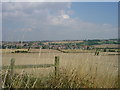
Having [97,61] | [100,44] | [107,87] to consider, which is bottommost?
[107,87]

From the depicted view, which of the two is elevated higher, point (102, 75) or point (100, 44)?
point (100, 44)

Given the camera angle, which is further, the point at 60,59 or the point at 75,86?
the point at 60,59

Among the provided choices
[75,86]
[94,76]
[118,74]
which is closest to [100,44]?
[118,74]

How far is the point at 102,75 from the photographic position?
4.94 meters

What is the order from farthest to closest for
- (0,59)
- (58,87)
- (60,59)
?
(60,59) → (0,59) → (58,87)

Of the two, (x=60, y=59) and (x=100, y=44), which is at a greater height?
(x=100, y=44)

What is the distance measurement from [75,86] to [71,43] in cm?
212

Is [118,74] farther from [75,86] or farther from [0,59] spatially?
[0,59]

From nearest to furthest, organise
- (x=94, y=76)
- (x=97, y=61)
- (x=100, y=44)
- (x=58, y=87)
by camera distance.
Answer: (x=58, y=87) < (x=94, y=76) < (x=97, y=61) < (x=100, y=44)

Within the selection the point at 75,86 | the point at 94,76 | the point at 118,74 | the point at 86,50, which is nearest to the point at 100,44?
the point at 86,50

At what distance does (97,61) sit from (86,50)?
81 centimetres

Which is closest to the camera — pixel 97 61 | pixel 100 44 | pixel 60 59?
pixel 97 61

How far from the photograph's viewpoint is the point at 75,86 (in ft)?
14.2

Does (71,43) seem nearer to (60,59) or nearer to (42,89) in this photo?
(60,59)
